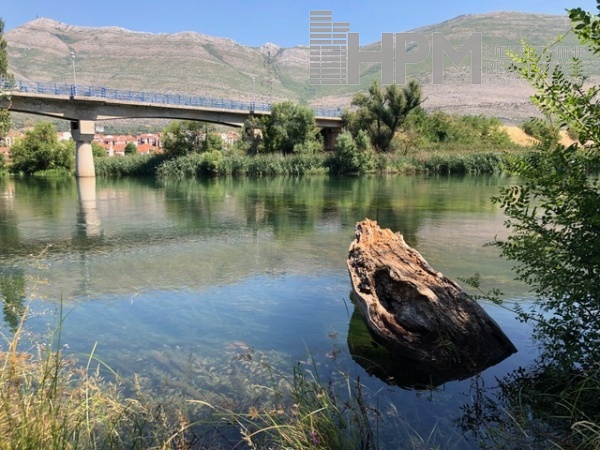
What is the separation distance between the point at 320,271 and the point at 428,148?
47938 mm

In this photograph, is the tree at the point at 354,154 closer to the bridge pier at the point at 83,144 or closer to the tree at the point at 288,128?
the tree at the point at 288,128

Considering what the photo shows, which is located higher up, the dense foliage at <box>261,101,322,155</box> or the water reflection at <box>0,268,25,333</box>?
the dense foliage at <box>261,101,322,155</box>

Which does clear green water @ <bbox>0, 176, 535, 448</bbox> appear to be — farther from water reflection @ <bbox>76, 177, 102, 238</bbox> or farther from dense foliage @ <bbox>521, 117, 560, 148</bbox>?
dense foliage @ <bbox>521, 117, 560, 148</bbox>

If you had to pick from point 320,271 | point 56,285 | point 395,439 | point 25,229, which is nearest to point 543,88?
point 395,439

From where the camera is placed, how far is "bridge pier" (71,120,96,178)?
40.8 meters

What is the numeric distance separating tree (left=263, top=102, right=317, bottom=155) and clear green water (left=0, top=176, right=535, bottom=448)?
3224 cm

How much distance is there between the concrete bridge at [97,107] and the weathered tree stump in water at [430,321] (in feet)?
106

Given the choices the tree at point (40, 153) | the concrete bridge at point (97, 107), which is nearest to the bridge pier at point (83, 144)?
the concrete bridge at point (97, 107)

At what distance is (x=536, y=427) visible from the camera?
3873 millimetres

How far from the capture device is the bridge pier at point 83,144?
40844 mm

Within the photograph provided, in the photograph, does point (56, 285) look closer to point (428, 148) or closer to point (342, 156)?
point (342, 156)

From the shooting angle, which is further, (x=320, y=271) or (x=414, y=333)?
(x=320, y=271)

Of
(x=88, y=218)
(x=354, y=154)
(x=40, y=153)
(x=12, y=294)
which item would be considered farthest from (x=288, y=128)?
(x=12, y=294)

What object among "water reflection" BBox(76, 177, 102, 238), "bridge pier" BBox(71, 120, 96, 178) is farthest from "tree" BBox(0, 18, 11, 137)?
"bridge pier" BBox(71, 120, 96, 178)
